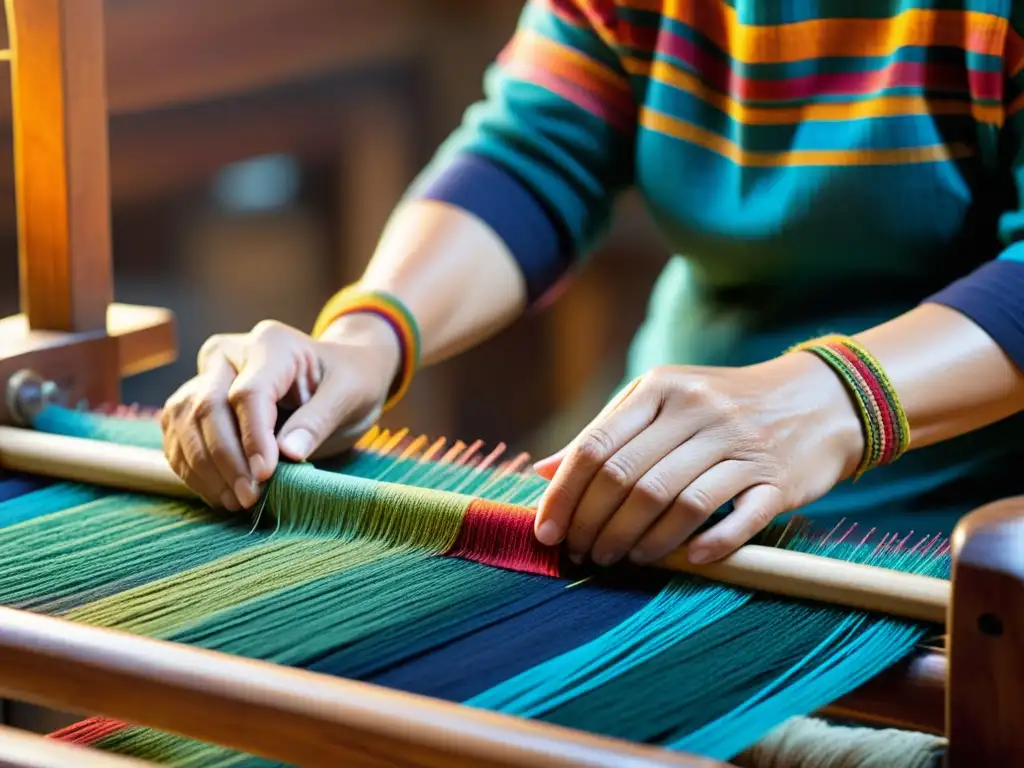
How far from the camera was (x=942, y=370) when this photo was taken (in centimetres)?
79

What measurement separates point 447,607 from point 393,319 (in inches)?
14.0

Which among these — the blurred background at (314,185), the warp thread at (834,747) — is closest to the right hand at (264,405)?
the warp thread at (834,747)

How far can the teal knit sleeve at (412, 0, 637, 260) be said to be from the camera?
3.56 feet

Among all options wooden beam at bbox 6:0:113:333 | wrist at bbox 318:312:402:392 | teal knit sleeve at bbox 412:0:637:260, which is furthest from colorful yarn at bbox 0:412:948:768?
teal knit sleeve at bbox 412:0:637:260

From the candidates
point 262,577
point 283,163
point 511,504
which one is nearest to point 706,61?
point 511,504

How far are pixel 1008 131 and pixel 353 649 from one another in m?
0.57

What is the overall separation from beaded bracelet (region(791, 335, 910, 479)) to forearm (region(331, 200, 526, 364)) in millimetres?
358

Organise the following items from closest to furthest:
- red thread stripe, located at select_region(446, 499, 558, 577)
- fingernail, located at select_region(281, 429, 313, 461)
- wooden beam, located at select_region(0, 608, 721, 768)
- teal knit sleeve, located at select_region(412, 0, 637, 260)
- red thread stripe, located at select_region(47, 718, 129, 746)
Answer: wooden beam, located at select_region(0, 608, 721, 768) < red thread stripe, located at select_region(47, 718, 129, 746) < red thread stripe, located at select_region(446, 499, 558, 577) < fingernail, located at select_region(281, 429, 313, 461) < teal knit sleeve, located at select_region(412, 0, 637, 260)

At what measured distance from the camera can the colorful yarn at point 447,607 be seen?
58 cm

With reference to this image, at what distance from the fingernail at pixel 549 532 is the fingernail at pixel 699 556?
2.9 inches

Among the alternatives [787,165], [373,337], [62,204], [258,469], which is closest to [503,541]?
[258,469]

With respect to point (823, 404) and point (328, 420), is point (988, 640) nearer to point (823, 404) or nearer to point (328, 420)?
point (823, 404)

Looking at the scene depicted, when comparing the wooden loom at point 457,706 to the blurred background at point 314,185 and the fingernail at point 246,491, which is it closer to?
the fingernail at point 246,491

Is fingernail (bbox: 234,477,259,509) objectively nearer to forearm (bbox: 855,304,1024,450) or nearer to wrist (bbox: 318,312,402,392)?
wrist (bbox: 318,312,402,392)
